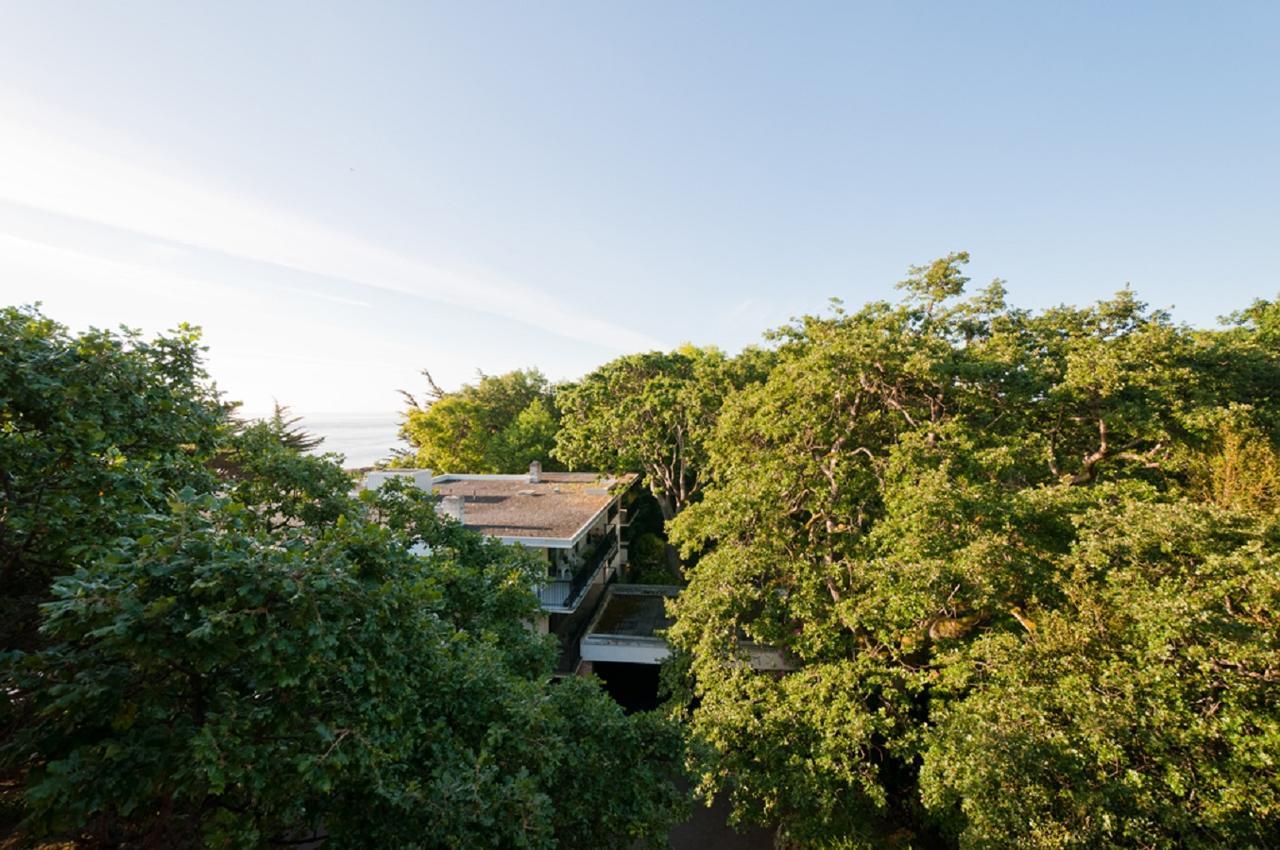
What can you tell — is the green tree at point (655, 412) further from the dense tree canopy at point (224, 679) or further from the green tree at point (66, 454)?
the green tree at point (66, 454)

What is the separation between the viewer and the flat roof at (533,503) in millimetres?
14898

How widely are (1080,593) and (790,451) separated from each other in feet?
19.5

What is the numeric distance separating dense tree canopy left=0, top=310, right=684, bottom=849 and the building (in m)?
5.29

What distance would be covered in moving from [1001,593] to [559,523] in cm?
1132

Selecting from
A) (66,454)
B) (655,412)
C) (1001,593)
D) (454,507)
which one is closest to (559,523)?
(454,507)

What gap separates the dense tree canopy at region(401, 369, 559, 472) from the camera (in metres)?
28.5

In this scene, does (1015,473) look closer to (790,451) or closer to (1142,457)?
(1142,457)

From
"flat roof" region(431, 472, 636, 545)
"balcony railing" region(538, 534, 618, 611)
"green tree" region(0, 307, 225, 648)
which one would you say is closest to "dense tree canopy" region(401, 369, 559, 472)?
"flat roof" region(431, 472, 636, 545)

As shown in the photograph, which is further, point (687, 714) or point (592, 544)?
point (592, 544)

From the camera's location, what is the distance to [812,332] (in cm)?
1557

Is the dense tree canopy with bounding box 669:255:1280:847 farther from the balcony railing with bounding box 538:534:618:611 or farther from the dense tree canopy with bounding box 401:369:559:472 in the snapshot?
the dense tree canopy with bounding box 401:369:559:472

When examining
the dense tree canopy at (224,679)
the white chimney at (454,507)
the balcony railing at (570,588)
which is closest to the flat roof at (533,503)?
the white chimney at (454,507)

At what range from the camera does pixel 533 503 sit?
18.8 metres

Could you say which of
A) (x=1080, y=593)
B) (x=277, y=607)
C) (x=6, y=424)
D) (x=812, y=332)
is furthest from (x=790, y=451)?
(x=6, y=424)
